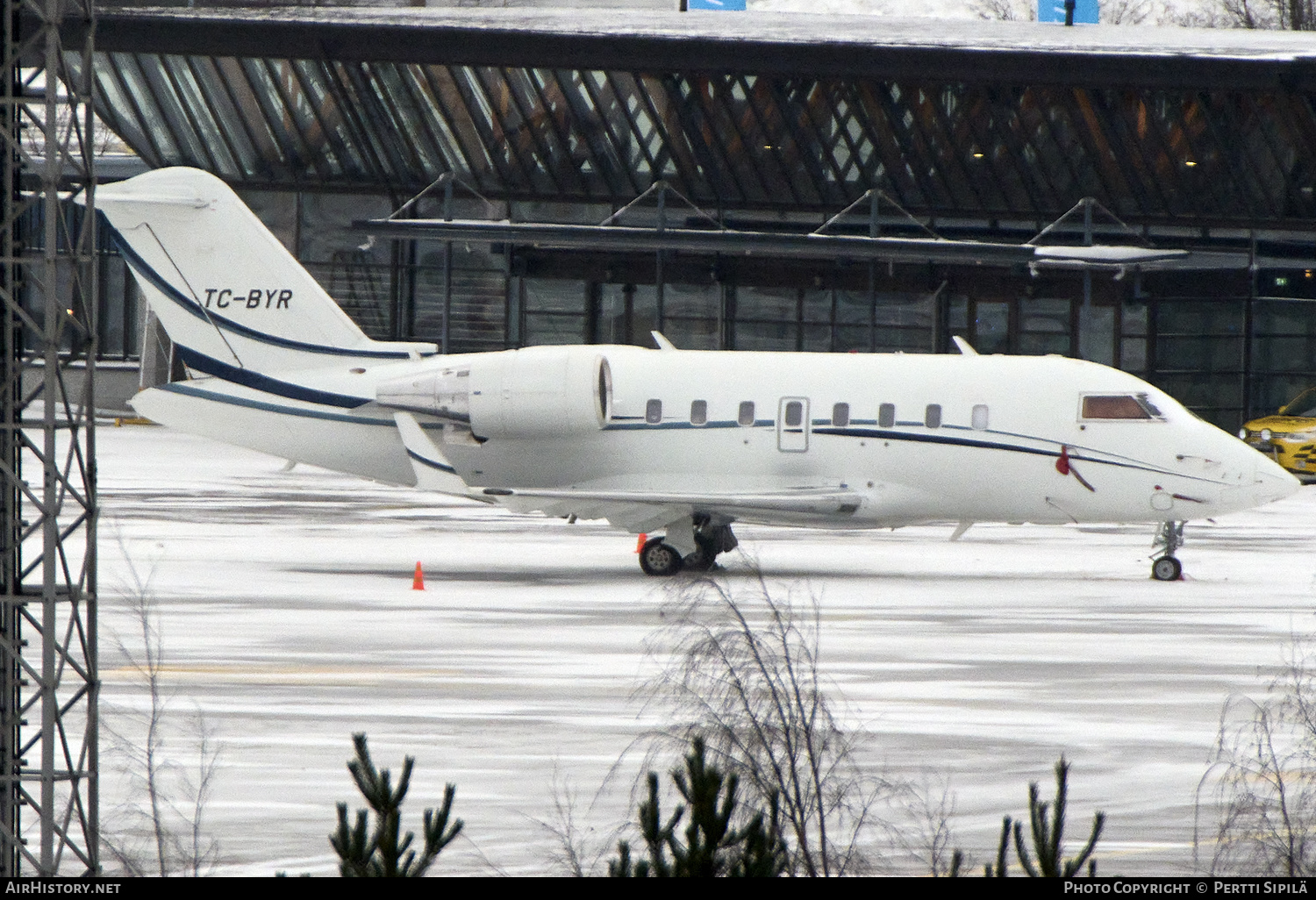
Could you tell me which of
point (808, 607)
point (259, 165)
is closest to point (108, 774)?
point (808, 607)

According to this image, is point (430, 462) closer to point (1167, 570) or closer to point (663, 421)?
point (663, 421)

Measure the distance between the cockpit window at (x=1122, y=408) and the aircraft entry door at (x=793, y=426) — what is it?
3.45 metres

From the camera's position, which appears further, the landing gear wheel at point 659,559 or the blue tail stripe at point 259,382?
the blue tail stripe at point 259,382

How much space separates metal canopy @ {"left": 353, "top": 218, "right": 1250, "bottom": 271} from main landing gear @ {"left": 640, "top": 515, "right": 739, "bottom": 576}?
21156 mm

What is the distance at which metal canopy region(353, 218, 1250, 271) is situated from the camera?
4428 cm

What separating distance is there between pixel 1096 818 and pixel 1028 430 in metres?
16.4

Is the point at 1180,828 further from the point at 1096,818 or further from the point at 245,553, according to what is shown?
the point at 245,553

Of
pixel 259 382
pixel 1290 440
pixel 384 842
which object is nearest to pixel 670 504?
pixel 259 382

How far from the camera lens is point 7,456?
11328 mm

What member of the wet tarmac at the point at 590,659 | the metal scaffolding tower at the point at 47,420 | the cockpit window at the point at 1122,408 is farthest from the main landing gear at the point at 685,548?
the metal scaffolding tower at the point at 47,420

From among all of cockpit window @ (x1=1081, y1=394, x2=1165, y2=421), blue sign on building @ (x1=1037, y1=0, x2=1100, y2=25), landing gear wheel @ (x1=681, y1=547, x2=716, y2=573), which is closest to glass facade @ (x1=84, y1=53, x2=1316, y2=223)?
blue sign on building @ (x1=1037, y1=0, x2=1100, y2=25)

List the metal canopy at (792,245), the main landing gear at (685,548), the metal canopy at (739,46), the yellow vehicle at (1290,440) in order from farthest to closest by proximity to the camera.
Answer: the metal canopy at (792,245), the metal canopy at (739,46), the yellow vehicle at (1290,440), the main landing gear at (685,548)

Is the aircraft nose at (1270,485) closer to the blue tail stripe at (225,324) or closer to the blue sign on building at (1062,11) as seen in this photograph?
the blue tail stripe at (225,324)

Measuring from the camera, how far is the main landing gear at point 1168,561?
24891 millimetres
